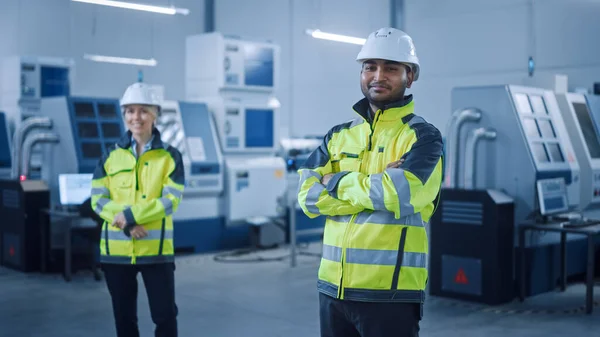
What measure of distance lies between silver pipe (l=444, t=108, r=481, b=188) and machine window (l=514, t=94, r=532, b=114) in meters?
0.33

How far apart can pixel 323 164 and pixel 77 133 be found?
18.0 ft

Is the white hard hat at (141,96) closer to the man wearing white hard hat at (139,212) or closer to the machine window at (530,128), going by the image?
the man wearing white hard hat at (139,212)

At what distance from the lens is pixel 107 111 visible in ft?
26.0

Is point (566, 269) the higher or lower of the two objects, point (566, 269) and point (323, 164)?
the lower

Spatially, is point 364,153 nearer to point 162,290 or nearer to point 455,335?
point 162,290

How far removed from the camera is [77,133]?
751 cm

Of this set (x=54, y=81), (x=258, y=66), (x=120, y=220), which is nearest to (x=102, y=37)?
(x=54, y=81)

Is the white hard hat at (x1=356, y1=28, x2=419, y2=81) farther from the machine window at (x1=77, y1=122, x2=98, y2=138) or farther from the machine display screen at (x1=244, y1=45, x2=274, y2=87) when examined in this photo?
the machine display screen at (x1=244, y1=45, x2=274, y2=87)

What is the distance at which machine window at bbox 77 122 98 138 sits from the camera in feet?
24.8

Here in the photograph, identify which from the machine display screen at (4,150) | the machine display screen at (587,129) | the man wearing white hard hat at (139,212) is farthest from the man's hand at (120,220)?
the machine display screen at (4,150)

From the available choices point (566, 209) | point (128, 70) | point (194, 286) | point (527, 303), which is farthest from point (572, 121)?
point (128, 70)

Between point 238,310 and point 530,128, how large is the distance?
2914mm

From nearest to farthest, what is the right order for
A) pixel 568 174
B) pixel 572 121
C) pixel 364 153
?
pixel 364 153 < pixel 568 174 < pixel 572 121

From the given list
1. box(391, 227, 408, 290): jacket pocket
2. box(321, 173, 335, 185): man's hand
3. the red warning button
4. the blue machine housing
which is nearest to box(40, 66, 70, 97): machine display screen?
the blue machine housing
